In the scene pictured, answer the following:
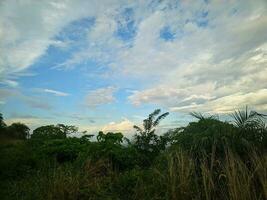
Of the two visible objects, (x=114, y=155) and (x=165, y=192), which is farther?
(x=114, y=155)

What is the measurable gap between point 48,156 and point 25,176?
1.83 metres

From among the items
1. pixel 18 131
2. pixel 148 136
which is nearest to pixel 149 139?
pixel 148 136

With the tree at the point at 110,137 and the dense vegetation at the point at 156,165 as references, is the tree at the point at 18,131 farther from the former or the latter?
the tree at the point at 110,137

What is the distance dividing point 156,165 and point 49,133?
30.2ft

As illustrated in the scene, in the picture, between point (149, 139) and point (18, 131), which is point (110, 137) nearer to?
point (149, 139)

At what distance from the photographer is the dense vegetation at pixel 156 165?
657 cm

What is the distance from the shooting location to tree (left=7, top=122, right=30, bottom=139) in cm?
2466

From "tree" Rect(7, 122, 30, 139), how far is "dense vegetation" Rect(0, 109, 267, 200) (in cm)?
971

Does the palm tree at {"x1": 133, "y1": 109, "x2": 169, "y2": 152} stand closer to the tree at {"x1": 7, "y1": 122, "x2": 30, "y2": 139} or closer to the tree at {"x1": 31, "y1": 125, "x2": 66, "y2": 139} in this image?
the tree at {"x1": 31, "y1": 125, "x2": 66, "y2": 139}

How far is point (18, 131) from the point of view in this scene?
1040 inches

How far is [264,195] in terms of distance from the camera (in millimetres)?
6082

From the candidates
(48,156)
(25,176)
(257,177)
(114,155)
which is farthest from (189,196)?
(48,156)

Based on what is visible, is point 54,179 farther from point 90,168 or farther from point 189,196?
point 189,196

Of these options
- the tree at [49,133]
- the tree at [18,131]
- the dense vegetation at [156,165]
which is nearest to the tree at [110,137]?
the dense vegetation at [156,165]
